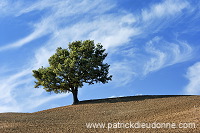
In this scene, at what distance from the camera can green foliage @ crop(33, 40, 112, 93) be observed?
29.7 metres

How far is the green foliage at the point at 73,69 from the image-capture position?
97.5 ft

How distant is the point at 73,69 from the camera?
2966 cm

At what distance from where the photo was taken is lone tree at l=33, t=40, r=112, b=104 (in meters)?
29.7

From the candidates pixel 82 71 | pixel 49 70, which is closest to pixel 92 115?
pixel 82 71

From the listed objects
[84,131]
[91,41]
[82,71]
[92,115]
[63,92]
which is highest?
[91,41]

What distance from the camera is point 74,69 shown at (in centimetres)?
Answer: 2969

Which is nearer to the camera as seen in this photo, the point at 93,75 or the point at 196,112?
the point at 196,112

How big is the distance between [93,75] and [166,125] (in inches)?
680

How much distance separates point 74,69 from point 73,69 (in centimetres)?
12

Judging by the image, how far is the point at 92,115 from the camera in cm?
2133

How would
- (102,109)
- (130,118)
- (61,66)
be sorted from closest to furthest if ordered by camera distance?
1. (130,118)
2. (102,109)
3. (61,66)

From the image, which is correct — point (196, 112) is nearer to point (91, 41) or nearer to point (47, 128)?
point (47, 128)

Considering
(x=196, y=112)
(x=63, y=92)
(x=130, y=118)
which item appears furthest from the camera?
(x=63, y=92)

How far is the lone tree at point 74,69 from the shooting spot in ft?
97.5
